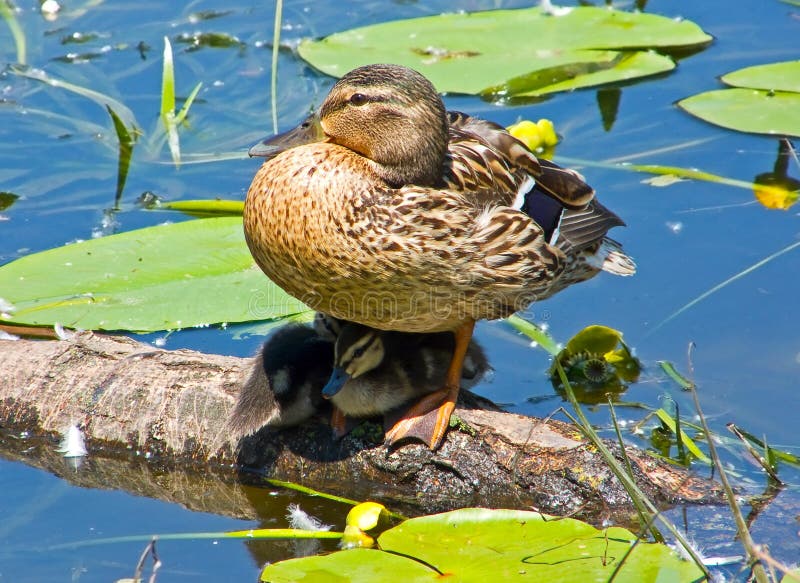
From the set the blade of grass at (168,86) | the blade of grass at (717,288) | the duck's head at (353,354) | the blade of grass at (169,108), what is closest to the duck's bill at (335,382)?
the duck's head at (353,354)

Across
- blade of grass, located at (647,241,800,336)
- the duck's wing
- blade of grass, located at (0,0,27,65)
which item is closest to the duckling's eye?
the duck's wing

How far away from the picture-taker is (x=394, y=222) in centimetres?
386

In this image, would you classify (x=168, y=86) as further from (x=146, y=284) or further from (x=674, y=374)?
(x=674, y=374)

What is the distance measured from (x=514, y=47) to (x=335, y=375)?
338cm

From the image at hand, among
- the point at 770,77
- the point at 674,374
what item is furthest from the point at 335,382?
the point at 770,77

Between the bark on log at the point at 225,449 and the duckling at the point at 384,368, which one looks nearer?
the bark on log at the point at 225,449

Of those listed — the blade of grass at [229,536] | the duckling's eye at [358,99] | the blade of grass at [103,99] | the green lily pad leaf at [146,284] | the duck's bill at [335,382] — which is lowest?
the blade of grass at [229,536]

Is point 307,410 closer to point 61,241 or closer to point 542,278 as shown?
point 542,278

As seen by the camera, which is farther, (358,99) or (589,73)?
(589,73)

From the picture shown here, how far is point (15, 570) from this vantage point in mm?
3584

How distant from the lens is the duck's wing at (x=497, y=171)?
4.24 metres

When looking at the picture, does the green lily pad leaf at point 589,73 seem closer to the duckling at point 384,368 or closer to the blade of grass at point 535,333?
the blade of grass at point 535,333

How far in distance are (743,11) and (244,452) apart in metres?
4.91

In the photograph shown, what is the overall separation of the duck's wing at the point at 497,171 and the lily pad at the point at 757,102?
5.14ft
